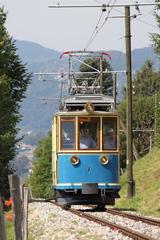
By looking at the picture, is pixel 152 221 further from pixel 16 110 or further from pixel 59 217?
pixel 16 110

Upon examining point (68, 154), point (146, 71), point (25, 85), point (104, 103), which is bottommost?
point (68, 154)

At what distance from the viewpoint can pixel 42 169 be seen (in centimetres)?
9306

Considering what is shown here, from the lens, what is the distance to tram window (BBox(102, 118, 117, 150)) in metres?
22.3

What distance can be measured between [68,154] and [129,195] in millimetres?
8688

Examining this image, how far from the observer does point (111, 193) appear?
22.8 meters

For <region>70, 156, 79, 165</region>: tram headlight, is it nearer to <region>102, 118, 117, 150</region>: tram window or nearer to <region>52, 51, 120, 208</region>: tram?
<region>52, 51, 120, 208</region>: tram

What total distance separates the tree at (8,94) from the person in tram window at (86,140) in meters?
16.1

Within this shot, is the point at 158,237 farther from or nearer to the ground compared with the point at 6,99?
nearer to the ground

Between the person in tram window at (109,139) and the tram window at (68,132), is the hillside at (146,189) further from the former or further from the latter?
the tram window at (68,132)

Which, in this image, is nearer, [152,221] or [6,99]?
[152,221]

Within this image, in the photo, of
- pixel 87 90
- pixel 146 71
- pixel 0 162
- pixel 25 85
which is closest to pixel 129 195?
pixel 87 90

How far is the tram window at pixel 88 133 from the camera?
22156mm

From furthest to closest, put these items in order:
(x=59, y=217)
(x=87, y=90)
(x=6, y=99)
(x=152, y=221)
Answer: (x=6, y=99) < (x=87, y=90) < (x=59, y=217) < (x=152, y=221)

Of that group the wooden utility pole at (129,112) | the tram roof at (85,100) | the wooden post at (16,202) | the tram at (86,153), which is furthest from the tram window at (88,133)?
the wooden post at (16,202)
